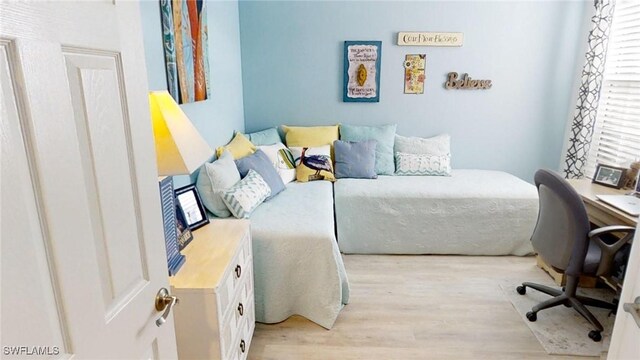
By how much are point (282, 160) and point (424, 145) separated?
4.60 feet

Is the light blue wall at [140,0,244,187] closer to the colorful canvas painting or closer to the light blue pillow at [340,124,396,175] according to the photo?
the colorful canvas painting

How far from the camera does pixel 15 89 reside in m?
0.55

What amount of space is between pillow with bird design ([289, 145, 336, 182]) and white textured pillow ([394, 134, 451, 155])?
74 centimetres

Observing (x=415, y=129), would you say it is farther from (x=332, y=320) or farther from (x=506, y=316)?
(x=332, y=320)

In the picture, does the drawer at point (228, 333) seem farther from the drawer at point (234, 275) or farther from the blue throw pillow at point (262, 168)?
the blue throw pillow at point (262, 168)

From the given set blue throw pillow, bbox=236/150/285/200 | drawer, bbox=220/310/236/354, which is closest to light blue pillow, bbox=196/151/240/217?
blue throw pillow, bbox=236/150/285/200

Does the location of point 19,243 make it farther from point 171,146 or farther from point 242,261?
point 242,261

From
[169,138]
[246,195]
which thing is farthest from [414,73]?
[169,138]

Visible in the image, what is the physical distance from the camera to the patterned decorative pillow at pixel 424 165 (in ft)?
11.7

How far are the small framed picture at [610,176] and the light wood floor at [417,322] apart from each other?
2.63ft

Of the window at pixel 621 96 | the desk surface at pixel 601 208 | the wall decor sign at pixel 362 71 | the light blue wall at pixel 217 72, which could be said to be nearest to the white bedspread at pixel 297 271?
the light blue wall at pixel 217 72

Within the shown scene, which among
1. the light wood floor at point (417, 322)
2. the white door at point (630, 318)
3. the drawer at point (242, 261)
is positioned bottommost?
the light wood floor at point (417, 322)

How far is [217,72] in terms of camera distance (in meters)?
2.89

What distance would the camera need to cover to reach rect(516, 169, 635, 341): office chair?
1.99 m
